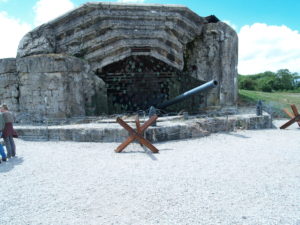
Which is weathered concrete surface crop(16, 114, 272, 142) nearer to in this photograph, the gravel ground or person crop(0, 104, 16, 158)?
the gravel ground

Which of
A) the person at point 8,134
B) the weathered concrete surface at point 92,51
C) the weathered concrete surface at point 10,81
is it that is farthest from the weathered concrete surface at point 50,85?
the person at point 8,134

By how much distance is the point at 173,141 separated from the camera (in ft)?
17.5

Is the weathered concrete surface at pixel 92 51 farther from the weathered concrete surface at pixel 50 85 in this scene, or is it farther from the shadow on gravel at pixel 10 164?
the shadow on gravel at pixel 10 164

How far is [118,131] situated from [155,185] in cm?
253

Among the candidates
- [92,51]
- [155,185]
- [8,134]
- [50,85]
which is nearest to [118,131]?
[8,134]

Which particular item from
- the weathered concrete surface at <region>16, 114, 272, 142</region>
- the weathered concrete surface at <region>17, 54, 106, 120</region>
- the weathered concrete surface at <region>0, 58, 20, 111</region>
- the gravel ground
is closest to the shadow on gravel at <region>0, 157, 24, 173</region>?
the gravel ground

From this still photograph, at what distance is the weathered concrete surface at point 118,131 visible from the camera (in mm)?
5289

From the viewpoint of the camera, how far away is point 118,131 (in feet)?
17.3

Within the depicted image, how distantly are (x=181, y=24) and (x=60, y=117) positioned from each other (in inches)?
206

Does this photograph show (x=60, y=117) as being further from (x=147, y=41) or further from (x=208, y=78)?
(x=208, y=78)

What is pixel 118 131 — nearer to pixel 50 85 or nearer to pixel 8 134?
pixel 8 134

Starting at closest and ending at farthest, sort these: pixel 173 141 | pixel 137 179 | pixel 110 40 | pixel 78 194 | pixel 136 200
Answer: pixel 136 200 → pixel 78 194 → pixel 137 179 → pixel 173 141 → pixel 110 40

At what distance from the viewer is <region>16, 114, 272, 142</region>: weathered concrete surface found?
529 cm

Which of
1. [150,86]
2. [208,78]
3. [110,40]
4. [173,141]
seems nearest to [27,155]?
[173,141]
